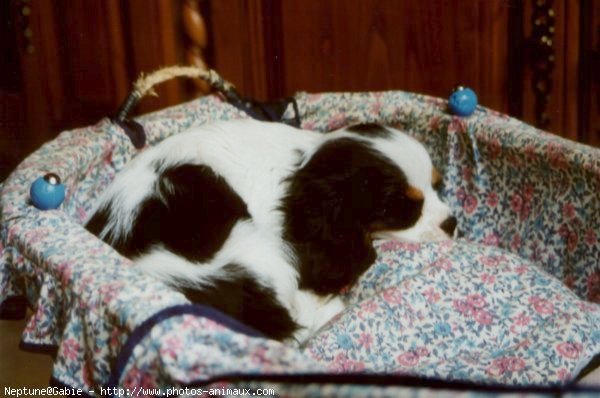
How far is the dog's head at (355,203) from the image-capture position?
1.62 meters

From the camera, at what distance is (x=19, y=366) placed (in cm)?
204

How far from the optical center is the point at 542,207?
179 cm

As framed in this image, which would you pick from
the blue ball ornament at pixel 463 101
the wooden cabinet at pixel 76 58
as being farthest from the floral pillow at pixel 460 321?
the wooden cabinet at pixel 76 58

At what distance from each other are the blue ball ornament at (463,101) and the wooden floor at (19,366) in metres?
1.21

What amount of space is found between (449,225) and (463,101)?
31 cm

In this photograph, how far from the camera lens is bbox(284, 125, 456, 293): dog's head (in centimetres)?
162

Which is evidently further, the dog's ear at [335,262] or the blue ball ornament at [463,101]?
the blue ball ornament at [463,101]

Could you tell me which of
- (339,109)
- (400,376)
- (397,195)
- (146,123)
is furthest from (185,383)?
(339,109)

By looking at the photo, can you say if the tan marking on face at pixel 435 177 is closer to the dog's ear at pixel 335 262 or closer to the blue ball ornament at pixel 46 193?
the dog's ear at pixel 335 262

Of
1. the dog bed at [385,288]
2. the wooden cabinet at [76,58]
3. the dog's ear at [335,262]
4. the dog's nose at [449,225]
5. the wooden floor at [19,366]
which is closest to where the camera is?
the dog bed at [385,288]

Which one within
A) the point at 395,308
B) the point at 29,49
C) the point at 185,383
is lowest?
the point at 395,308

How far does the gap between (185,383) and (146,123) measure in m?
1.06

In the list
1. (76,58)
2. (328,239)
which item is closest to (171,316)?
(328,239)

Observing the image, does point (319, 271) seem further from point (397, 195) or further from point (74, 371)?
point (74, 371)
